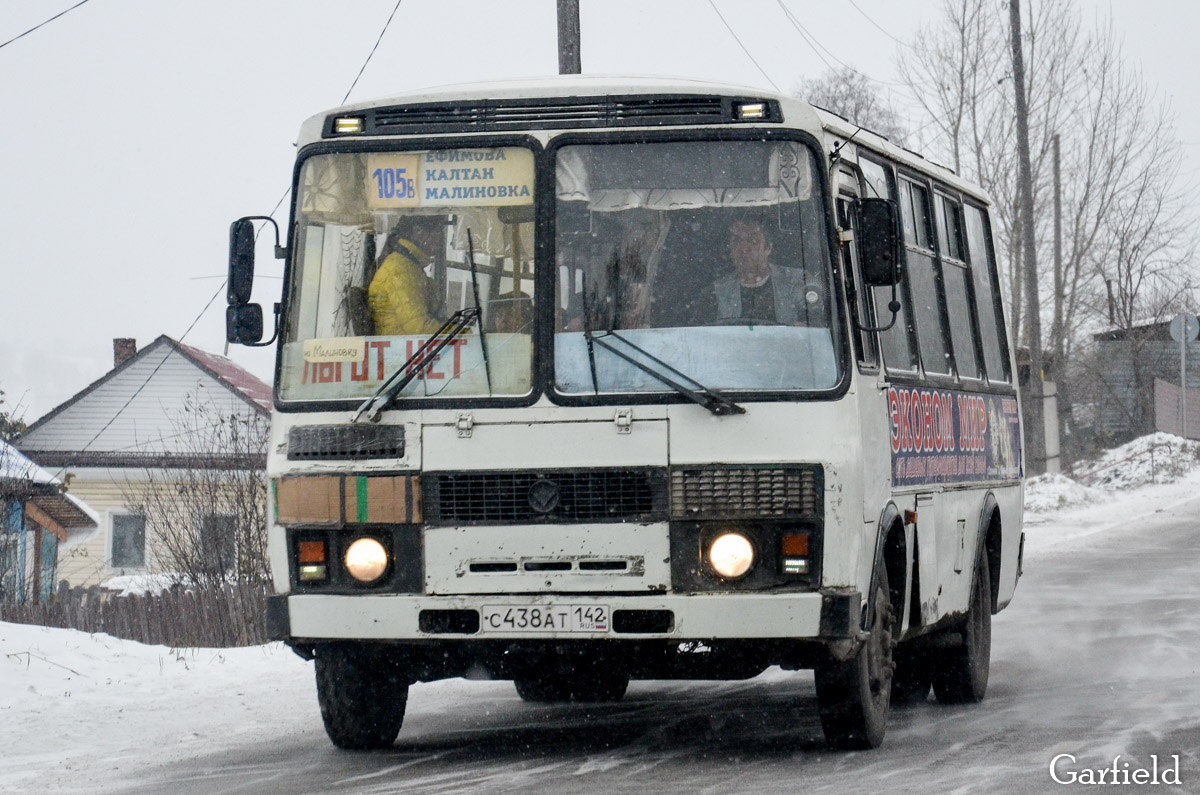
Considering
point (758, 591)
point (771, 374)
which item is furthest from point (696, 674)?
point (771, 374)

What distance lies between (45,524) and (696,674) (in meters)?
28.1

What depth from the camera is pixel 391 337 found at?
7.72 metres

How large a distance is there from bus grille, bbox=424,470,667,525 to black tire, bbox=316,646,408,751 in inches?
36.3

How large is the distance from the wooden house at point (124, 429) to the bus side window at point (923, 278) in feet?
101

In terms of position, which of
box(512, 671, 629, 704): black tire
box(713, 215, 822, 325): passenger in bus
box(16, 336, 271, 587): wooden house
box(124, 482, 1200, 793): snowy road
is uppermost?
box(16, 336, 271, 587): wooden house

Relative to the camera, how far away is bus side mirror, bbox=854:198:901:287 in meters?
7.61

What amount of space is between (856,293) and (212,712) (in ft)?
15.5

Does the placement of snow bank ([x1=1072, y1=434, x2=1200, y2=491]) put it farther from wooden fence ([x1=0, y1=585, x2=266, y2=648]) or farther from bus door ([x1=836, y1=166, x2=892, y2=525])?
bus door ([x1=836, y1=166, x2=892, y2=525])

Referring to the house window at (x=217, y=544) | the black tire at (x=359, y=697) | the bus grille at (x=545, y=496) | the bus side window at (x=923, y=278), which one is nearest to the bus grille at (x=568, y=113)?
the bus grille at (x=545, y=496)

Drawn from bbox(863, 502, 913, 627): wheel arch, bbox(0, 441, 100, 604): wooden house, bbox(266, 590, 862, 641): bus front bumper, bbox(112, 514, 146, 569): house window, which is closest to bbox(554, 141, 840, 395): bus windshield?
bbox(266, 590, 862, 641): bus front bumper

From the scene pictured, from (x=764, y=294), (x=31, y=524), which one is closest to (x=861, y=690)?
(x=764, y=294)

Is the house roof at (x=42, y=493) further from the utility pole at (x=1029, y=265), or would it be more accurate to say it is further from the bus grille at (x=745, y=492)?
the bus grille at (x=745, y=492)

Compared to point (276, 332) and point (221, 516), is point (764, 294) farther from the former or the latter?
point (221, 516)

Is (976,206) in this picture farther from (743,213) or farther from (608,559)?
(608,559)
